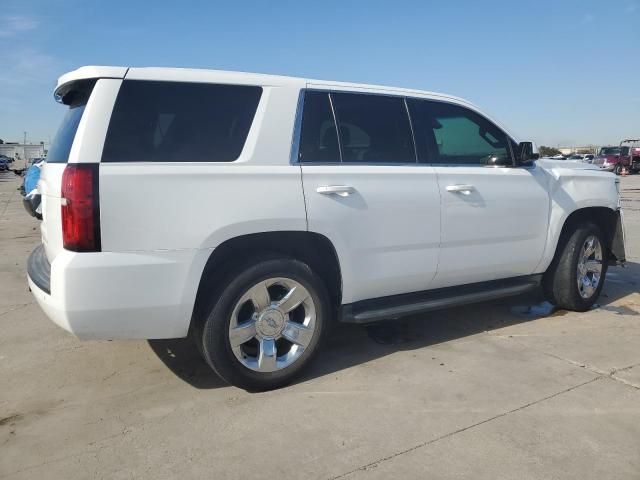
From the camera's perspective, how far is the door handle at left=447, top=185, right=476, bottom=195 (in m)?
3.97

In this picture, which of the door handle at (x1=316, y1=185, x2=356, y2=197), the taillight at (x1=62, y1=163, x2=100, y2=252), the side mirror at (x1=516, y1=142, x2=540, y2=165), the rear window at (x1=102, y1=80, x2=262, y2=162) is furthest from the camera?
the side mirror at (x1=516, y1=142, x2=540, y2=165)

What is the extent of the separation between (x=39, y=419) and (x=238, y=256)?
147 cm

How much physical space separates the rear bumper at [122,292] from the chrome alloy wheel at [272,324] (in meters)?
0.36

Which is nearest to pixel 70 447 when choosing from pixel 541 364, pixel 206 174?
pixel 206 174

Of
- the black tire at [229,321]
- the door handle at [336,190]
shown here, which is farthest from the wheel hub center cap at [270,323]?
the door handle at [336,190]

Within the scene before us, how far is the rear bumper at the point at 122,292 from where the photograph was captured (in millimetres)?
2789

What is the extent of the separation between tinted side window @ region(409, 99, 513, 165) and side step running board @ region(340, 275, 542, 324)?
1.01 m

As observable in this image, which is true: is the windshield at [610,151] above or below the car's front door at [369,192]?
above

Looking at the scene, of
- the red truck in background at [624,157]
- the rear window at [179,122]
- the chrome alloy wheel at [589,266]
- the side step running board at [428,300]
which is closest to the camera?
the rear window at [179,122]

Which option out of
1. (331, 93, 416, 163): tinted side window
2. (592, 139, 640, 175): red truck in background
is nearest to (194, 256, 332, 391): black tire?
(331, 93, 416, 163): tinted side window

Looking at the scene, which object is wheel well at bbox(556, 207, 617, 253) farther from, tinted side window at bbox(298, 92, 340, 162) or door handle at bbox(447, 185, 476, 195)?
tinted side window at bbox(298, 92, 340, 162)

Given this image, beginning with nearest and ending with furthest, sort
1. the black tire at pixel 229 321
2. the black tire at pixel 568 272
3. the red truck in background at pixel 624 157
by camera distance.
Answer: the black tire at pixel 229 321, the black tire at pixel 568 272, the red truck in background at pixel 624 157

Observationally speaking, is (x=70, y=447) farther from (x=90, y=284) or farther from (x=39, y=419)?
(x=90, y=284)

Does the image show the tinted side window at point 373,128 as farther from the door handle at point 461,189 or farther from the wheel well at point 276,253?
the wheel well at point 276,253
